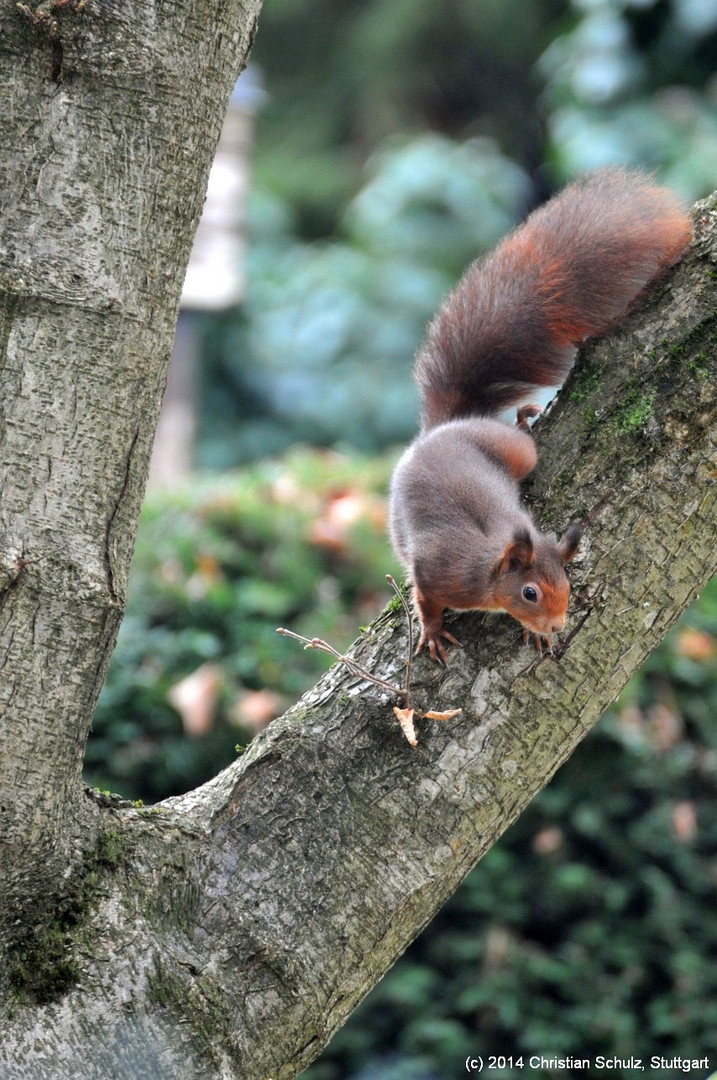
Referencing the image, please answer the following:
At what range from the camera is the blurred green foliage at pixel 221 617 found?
3.12m

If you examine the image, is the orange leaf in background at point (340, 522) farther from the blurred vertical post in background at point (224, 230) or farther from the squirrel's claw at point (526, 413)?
the blurred vertical post in background at point (224, 230)

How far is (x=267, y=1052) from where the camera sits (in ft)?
4.32

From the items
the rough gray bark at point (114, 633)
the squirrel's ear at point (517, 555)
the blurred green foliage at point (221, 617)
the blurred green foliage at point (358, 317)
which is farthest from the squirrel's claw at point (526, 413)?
the blurred green foliage at point (358, 317)

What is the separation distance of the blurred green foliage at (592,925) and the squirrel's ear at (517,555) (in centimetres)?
161

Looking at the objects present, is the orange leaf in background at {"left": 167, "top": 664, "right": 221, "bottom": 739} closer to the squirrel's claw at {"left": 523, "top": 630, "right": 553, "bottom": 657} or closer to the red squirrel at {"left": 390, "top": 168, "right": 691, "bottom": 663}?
the red squirrel at {"left": 390, "top": 168, "right": 691, "bottom": 663}

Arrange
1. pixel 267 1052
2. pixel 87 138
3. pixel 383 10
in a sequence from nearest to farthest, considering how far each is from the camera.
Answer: pixel 87 138
pixel 267 1052
pixel 383 10

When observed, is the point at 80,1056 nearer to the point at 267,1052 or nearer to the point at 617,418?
the point at 267,1052

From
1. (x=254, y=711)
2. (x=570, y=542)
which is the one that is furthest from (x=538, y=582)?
(x=254, y=711)

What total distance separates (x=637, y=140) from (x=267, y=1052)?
5.68m

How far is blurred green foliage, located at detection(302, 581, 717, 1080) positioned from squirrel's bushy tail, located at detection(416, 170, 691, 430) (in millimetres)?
1499

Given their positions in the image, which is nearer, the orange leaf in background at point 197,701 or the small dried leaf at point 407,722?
the small dried leaf at point 407,722

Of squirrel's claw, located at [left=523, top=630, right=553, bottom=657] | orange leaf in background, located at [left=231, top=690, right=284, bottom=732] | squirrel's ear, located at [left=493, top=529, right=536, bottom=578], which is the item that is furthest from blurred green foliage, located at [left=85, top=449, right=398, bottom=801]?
squirrel's claw, located at [left=523, top=630, right=553, bottom=657]

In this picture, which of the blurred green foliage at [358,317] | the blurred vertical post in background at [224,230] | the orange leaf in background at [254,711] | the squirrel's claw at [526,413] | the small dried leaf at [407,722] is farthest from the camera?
the blurred green foliage at [358,317]

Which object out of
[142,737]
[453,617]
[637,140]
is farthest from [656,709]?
[637,140]
